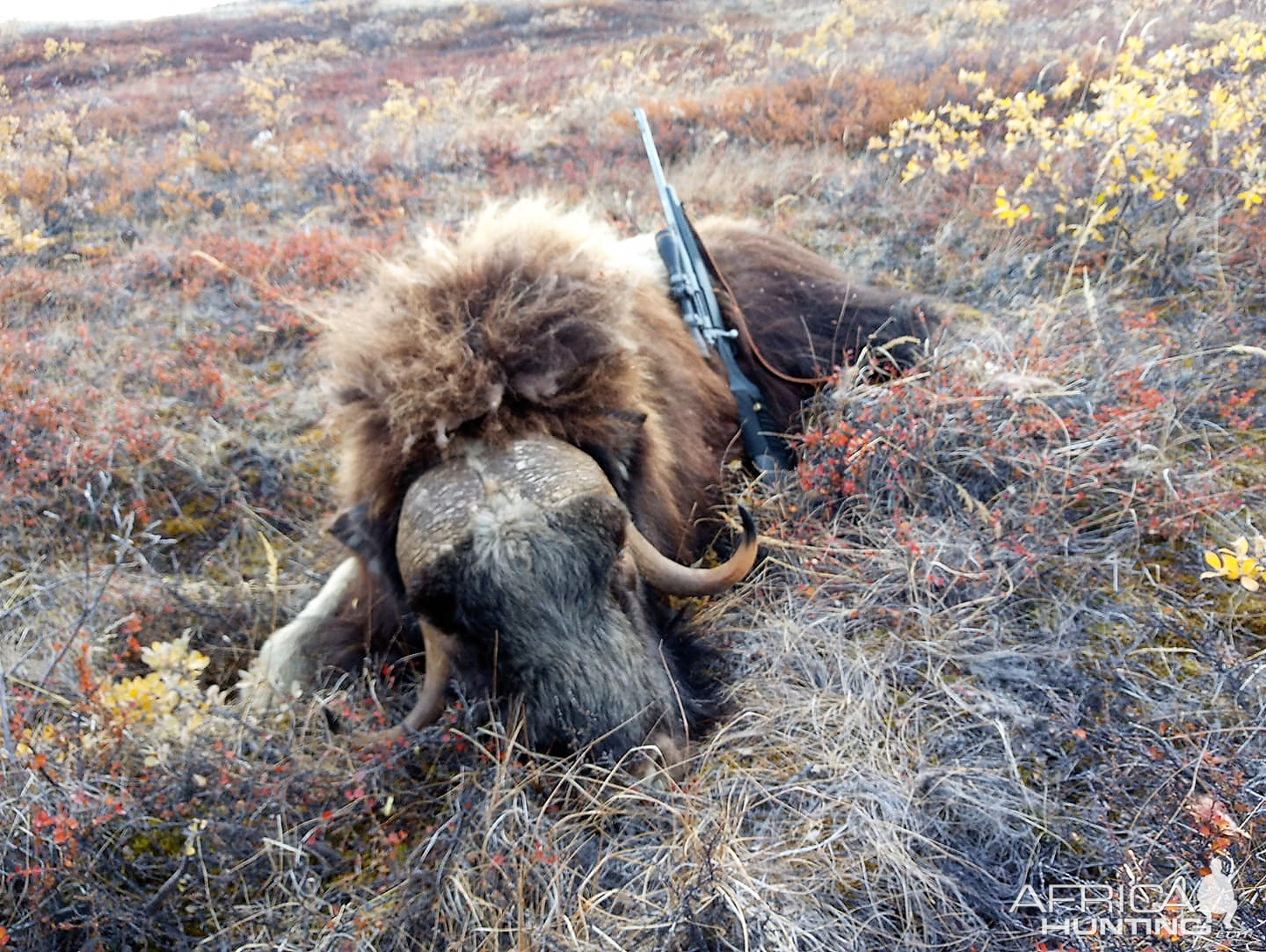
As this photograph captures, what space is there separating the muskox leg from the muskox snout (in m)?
0.79

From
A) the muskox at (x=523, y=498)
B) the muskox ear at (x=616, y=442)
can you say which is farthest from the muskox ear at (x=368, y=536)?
the muskox ear at (x=616, y=442)

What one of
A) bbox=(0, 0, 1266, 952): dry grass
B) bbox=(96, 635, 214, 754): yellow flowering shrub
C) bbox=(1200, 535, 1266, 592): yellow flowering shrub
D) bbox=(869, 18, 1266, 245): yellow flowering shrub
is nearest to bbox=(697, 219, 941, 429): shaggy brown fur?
bbox=(0, 0, 1266, 952): dry grass

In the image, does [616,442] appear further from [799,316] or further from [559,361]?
[799,316]

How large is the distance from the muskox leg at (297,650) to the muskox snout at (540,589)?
0.79m

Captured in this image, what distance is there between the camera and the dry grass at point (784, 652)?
76.7 inches

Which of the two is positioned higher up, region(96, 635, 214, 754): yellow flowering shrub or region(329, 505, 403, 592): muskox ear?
region(329, 505, 403, 592): muskox ear

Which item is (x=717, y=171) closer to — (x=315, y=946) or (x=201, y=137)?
(x=315, y=946)

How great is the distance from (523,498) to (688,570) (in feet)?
2.32

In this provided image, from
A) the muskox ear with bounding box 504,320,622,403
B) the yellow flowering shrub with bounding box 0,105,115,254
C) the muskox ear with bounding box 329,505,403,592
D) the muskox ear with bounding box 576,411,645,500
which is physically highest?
the yellow flowering shrub with bounding box 0,105,115,254

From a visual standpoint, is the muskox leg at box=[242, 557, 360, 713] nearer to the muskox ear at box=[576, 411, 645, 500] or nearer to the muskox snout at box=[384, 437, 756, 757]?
the muskox snout at box=[384, 437, 756, 757]

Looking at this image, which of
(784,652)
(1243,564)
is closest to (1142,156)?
(1243,564)

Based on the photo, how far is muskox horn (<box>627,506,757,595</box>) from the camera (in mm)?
2502
